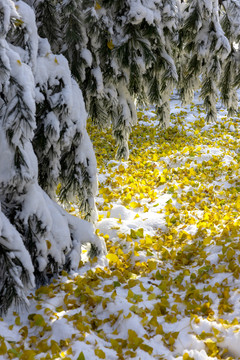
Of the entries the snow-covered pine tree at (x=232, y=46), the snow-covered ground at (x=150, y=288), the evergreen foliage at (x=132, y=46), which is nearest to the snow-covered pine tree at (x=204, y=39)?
the evergreen foliage at (x=132, y=46)

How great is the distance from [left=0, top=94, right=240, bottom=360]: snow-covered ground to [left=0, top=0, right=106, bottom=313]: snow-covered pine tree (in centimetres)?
35

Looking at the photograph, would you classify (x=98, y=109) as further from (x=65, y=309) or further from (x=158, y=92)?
(x=65, y=309)

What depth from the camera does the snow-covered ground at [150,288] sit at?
7.13 feet

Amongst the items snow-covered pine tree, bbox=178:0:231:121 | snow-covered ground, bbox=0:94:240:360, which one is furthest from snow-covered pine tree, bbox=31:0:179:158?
snow-covered ground, bbox=0:94:240:360

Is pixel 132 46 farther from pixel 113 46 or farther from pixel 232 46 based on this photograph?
pixel 232 46

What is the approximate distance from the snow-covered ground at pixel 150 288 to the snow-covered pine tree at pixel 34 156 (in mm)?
352

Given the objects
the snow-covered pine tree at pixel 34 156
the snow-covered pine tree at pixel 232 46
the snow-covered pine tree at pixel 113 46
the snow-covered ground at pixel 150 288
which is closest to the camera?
the snow-covered pine tree at pixel 34 156

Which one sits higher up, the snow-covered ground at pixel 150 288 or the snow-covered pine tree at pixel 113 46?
the snow-covered pine tree at pixel 113 46

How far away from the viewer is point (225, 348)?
7.07 feet

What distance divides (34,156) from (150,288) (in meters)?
1.66

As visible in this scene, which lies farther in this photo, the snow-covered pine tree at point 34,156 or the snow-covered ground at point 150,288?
the snow-covered ground at point 150,288

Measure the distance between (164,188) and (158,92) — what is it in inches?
85.7

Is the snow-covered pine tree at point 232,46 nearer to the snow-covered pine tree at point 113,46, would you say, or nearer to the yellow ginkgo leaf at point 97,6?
the snow-covered pine tree at point 113,46

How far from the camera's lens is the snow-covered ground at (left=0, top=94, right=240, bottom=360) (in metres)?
2.17
